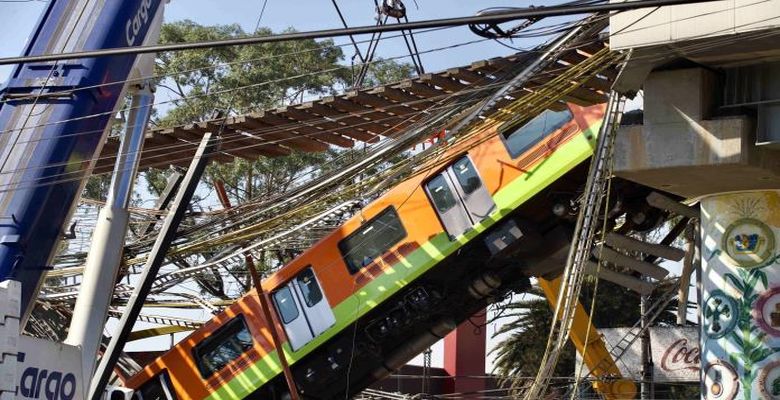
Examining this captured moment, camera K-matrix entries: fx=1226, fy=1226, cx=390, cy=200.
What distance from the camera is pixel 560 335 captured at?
540 inches

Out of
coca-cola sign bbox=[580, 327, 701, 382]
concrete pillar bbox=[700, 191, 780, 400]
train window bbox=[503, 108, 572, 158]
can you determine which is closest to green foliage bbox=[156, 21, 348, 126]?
coca-cola sign bbox=[580, 327, 701, 382]

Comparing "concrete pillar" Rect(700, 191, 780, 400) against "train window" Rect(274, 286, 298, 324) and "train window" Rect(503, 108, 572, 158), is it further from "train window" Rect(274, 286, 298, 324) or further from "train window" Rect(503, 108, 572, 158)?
"train window" Rect(274, 286, 298, 324)

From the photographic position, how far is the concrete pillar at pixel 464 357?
33.1 metres

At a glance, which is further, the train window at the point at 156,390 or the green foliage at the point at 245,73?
the green foliage at the point at 245,73

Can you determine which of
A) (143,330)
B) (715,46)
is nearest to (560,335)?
(715,46)

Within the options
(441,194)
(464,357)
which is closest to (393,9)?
(441,194)

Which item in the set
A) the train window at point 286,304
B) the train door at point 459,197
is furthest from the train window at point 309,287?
the train door at point 459,197

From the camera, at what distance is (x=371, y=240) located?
18797 mm

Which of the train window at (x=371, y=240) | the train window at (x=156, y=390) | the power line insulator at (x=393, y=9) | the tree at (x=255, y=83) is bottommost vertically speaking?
the train window at (x=156, y=390)

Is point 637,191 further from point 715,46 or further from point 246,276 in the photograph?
point 246,276

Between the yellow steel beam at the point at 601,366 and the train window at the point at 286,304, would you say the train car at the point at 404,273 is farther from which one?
the yellow steel beam at the point at 601,366

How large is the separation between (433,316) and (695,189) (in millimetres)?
6469

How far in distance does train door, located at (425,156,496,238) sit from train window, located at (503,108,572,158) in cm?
72

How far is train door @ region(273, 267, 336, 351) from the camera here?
19000mm
